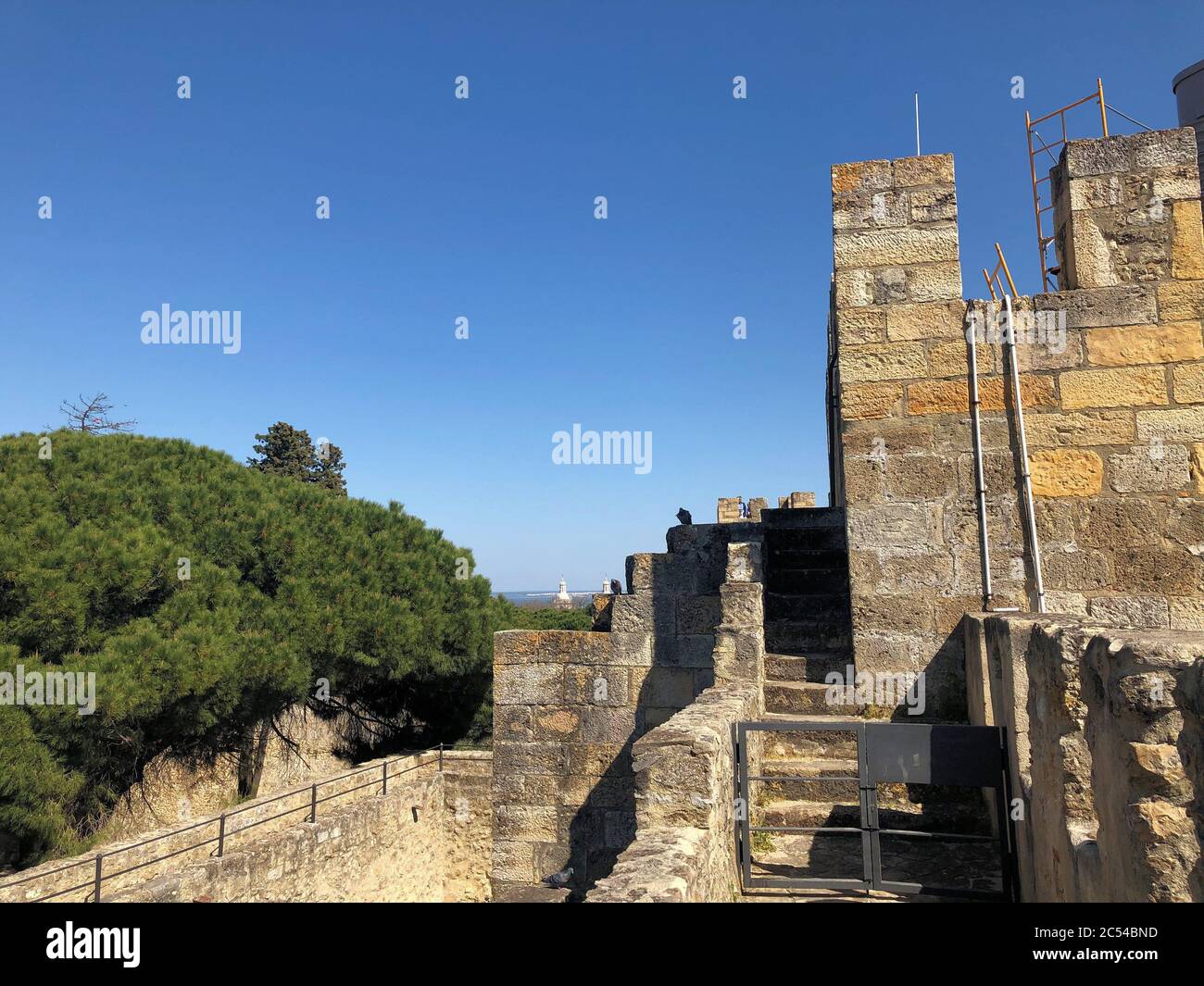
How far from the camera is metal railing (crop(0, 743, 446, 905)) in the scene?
Result: 22.6 ft

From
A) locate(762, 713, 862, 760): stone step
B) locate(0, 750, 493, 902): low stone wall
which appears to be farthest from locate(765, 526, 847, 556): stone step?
locate(0, 750, 493, 902): low stone wall

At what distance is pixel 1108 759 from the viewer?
7.22 ft

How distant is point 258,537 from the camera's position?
12.6 meters

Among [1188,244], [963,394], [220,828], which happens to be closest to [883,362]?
[963,394]

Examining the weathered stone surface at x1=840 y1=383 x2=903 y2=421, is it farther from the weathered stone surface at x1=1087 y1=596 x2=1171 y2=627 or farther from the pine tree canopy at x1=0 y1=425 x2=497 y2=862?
the pine tree canopy at x1=0 y1=425 x2=497 y2=862

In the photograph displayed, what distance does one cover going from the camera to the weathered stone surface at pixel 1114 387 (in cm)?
541

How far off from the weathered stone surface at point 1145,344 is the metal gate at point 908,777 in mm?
3030

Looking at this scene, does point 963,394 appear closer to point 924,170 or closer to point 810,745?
point 924,170

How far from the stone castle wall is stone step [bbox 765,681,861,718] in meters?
0.36

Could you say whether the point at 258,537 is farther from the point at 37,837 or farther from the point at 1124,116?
the point at 1124,116

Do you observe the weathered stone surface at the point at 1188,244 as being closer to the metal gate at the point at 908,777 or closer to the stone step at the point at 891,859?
the metal gate at the point at 908,777
